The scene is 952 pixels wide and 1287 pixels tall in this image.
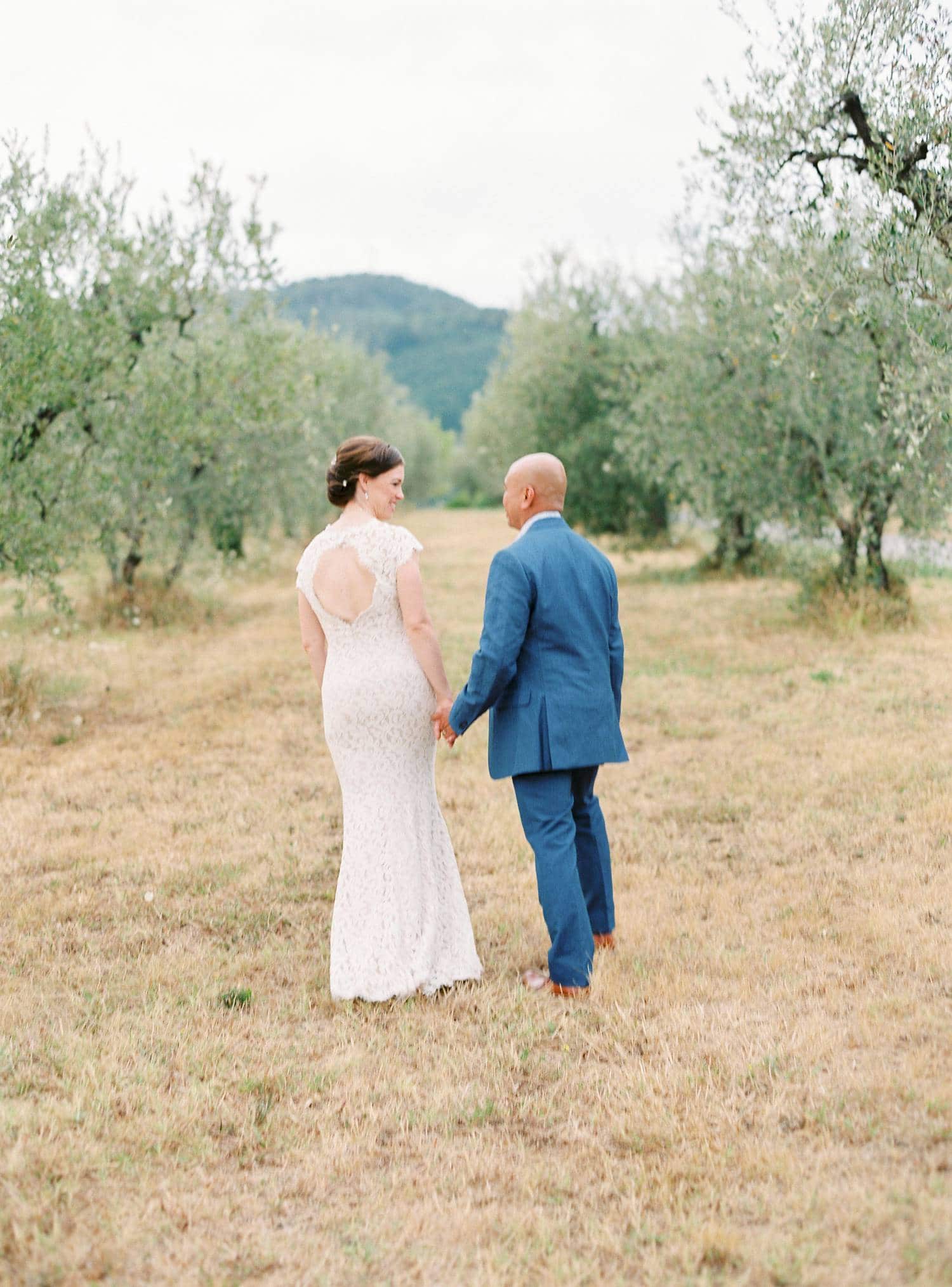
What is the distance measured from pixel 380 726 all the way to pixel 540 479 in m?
1.26

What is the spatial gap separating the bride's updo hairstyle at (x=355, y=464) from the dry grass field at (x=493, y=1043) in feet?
7.27

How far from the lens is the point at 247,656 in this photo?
14359 millimetres

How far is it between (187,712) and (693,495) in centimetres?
824

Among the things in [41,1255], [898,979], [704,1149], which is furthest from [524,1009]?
[41,1255]

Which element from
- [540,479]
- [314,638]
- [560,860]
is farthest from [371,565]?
[560,860]

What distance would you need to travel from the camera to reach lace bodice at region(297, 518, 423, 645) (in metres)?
4.89

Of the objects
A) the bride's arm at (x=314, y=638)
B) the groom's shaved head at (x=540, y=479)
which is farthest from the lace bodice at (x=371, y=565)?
the groom's shaved head at (x=540, y=479)

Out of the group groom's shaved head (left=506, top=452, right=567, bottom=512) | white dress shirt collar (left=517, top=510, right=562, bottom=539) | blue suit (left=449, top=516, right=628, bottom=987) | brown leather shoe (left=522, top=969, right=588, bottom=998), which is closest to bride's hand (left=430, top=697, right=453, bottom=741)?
blue suit (left=449, top=516, right=628, bottom=987)

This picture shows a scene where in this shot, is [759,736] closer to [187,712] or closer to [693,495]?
[187,712]

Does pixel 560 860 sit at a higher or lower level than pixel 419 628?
lower

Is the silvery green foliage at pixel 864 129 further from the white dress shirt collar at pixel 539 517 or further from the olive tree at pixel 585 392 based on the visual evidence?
the olive tree at pixel 585 392

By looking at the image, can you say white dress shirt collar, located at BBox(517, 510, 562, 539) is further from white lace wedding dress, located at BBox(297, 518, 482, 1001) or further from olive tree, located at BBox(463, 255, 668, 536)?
olive tree, located at BBox(463, 255, 668, 536)

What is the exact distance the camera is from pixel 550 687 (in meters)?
4.74

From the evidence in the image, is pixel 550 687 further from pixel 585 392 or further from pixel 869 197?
pixel 585 392
